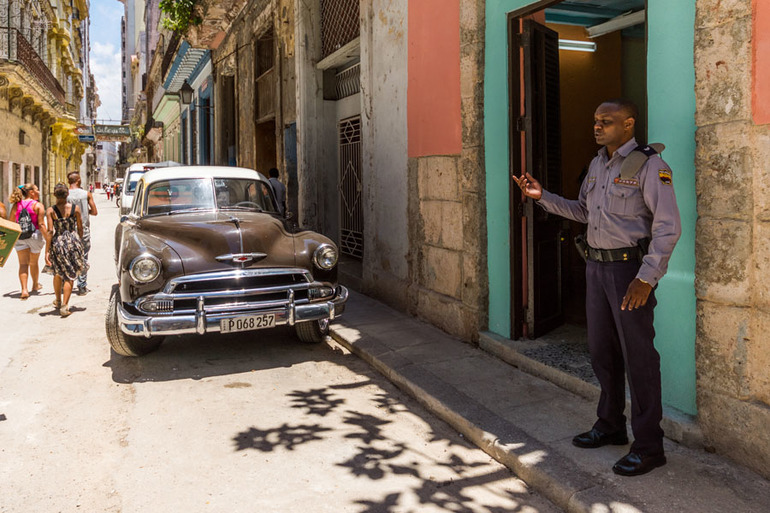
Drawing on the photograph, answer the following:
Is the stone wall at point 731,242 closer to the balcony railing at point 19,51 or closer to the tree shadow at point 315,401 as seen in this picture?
the tree shadow at point 315,401

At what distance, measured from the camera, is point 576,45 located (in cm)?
851

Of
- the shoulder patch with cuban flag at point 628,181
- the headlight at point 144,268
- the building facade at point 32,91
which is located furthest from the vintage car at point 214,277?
the building facade at point 32,91

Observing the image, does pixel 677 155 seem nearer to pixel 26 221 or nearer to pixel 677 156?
pixel 677 156

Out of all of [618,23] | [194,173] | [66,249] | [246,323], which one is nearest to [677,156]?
[246,323]

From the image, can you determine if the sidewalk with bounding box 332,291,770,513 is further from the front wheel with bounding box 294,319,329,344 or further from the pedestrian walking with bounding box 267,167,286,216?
the pedestrian walking with bounding box 267,167,286,216

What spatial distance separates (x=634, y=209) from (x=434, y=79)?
3.72 meters

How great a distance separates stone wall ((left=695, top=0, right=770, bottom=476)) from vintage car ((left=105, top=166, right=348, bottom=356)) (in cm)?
314

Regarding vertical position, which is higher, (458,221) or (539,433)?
(458,221)

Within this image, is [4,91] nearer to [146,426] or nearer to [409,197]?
[409,197]

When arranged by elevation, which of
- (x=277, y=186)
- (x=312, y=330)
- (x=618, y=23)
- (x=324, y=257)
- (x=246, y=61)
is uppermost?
(x=246, y=61)

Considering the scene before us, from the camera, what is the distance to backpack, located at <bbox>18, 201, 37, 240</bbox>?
815 cm

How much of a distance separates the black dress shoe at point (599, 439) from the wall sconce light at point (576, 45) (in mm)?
6423

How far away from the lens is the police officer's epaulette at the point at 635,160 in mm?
3020

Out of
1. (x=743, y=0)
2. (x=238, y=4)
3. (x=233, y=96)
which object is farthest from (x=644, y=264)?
(x=233, y=96)
